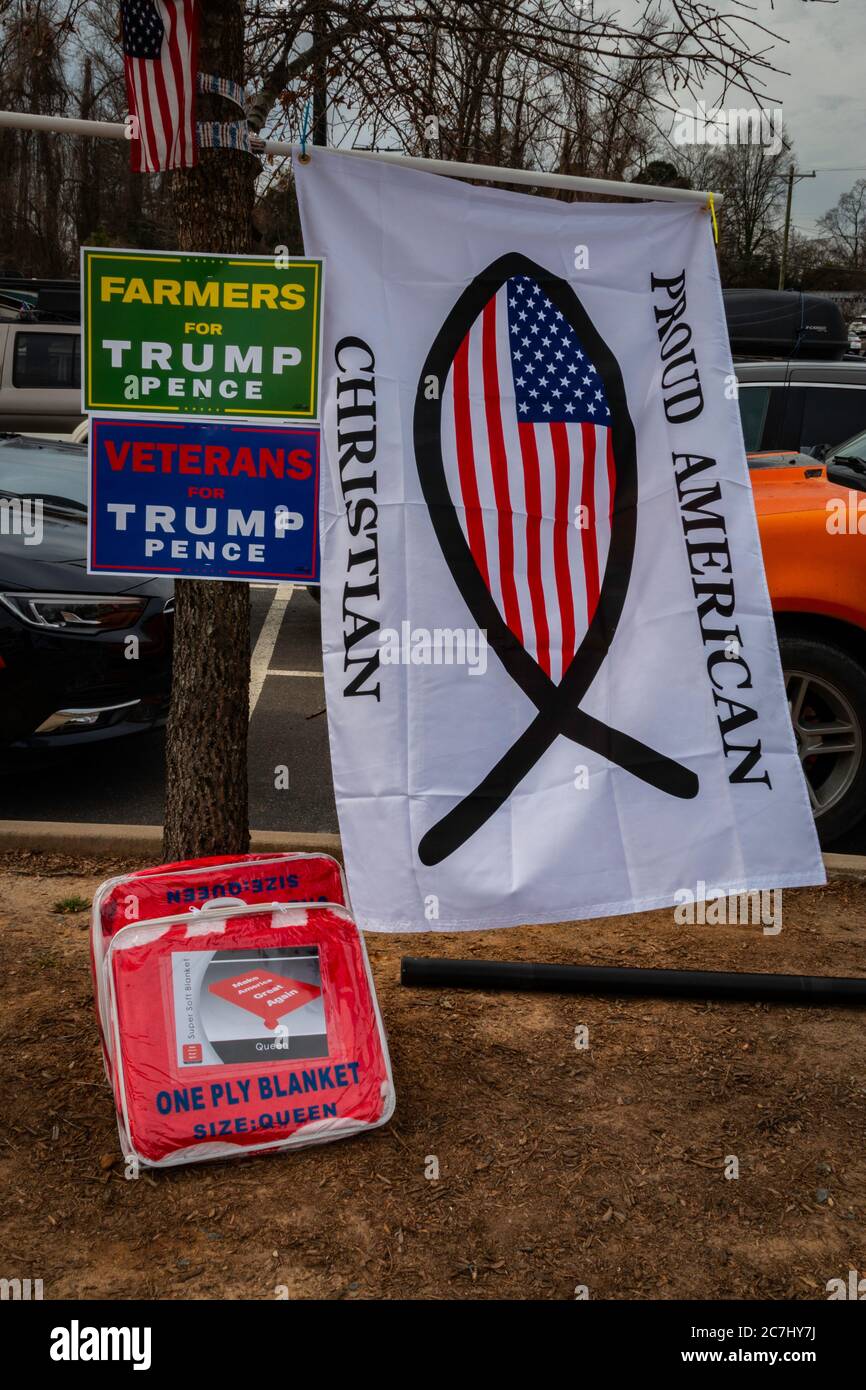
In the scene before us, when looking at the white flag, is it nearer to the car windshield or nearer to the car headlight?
the car headlight

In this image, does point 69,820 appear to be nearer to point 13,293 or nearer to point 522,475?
point 522,475

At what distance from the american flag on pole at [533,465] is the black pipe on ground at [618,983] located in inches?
48.3

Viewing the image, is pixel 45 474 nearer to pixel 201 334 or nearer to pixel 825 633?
pixel 201 334

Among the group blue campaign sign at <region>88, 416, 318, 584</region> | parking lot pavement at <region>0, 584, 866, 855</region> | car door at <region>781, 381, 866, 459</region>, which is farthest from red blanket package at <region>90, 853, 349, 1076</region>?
car door at <region>781, 381, 866, 459</region>

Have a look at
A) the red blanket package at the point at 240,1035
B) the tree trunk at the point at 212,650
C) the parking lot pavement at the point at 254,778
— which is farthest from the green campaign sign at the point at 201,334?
the parking lot pavement at the point at 254,778

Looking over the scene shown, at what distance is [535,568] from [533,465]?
271 mm

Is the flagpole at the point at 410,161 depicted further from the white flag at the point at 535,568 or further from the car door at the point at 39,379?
the car door at the point at 39,379

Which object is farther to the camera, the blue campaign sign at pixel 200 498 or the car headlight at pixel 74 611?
the car headlight at pixel 74 611

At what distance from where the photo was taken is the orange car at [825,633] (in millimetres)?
5391

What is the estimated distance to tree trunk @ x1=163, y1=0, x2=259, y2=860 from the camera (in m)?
3.47

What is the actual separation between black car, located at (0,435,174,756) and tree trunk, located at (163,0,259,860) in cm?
196

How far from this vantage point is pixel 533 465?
3359 mm

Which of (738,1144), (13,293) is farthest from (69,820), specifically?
(13,293)

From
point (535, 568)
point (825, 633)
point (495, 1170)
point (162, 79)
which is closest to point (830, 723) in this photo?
point (825, 633)
